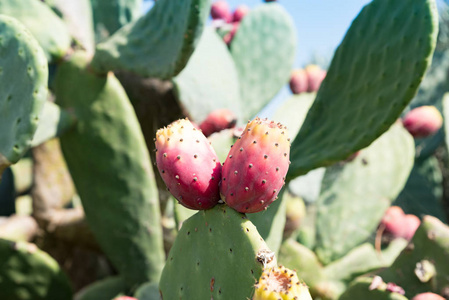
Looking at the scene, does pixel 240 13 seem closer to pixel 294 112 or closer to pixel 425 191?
pixel 294 112

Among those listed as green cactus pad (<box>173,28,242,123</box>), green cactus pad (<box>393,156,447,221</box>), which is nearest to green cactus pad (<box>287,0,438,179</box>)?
green cactus pad (<box>173,28,242,123</box>)

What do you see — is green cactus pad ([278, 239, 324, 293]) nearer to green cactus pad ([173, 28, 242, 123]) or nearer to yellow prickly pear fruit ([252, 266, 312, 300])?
green cactus pad ([173, 28, 242, 123])

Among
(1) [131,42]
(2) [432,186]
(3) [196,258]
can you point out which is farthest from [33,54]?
(2) [432,186]

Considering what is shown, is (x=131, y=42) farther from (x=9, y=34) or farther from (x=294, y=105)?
(x=294, y=105)

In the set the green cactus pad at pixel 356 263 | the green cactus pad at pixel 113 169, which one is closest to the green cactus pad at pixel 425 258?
the green cactus pad at pixel 356 263

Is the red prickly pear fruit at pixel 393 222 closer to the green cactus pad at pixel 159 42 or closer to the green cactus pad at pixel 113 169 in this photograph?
the green cactus pad at pixel 113 169

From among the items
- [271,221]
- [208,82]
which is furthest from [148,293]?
[208,82]
